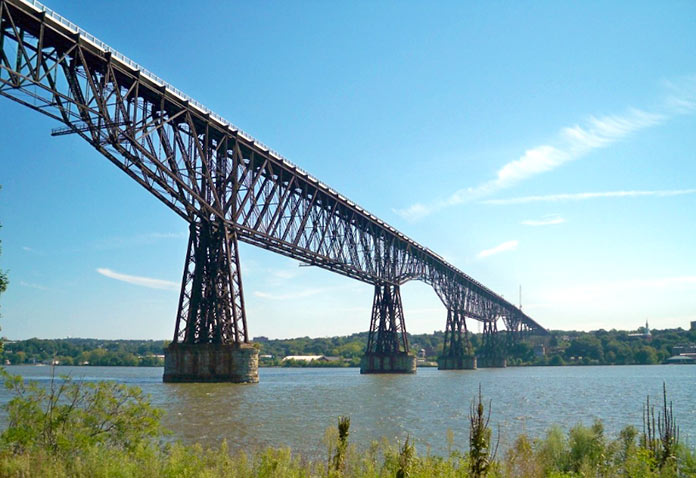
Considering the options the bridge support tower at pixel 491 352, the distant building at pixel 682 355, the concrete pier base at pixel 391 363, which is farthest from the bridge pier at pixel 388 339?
the distant building at pixel 682 355

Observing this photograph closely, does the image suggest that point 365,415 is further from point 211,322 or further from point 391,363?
point 391,363

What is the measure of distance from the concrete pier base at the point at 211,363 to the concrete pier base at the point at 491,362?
121544 millimetres

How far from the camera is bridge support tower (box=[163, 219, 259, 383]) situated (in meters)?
50.3

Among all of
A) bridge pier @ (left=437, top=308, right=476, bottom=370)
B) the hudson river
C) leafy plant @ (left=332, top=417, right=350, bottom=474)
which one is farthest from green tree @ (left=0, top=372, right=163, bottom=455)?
bridge pier @ (left=437, top=308, right=476, bottom=370)

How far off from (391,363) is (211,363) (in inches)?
1926

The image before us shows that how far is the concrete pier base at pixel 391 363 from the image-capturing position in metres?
94.7

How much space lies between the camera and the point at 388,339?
96.9 meters

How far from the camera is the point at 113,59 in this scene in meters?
42.1

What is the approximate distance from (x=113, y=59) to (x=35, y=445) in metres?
34.8

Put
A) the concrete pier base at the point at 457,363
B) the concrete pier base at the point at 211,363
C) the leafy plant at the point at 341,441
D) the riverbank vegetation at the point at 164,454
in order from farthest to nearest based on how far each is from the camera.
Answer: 1. the concrete pier base at the point at 457,363
2. the concrete pier base at the point at 211,363
3. the riverbank vegetation at the point at 164,454
4. the leafy plant at the point at 341,441

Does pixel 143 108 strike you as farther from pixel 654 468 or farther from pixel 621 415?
pixel 654 468

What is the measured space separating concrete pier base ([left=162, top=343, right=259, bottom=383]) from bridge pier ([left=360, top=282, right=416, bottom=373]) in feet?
151

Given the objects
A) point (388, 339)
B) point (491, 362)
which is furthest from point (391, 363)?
point (491, 362)

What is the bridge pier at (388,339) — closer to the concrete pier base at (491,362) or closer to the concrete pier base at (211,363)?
the concrete pier base at (211,363)
